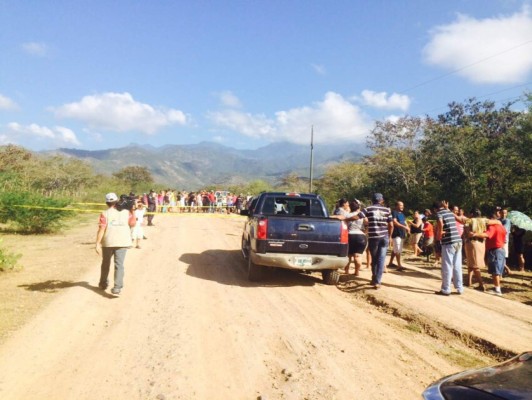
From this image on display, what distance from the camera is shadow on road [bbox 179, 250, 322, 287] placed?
849cm

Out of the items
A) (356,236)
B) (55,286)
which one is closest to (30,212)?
(55,286)

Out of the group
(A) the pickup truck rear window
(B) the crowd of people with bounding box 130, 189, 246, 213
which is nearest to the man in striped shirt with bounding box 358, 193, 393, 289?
(A) the pickup truck rear window

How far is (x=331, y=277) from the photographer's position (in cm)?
839

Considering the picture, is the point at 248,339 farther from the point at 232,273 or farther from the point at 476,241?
the point at 476,241

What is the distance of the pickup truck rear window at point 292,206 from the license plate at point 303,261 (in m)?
1.53

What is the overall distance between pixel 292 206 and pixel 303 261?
7.36ft

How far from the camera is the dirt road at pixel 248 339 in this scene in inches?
160

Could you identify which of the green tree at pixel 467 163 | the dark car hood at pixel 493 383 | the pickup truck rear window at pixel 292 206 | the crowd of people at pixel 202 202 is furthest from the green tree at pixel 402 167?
the dark car hood at pixel 493 383

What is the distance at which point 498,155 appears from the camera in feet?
62.4

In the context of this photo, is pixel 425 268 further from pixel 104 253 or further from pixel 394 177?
pixel 394 177

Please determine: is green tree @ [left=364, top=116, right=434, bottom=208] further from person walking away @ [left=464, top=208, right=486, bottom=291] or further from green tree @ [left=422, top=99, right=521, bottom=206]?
person walking away @ [left=464, top=208, right=486, bottom=291]

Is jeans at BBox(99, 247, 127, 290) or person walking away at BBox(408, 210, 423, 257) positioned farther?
person walking away at BBox(408, 210, 423, 257)

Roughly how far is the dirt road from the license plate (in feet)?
1.84

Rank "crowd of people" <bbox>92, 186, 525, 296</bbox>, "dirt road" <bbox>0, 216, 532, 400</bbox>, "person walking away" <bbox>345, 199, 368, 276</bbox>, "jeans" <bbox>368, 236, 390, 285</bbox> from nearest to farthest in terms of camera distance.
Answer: "dirt road" <bbox>0, 216, 532, 400</bbox>, "crowd of people" <bbox>92, 186, 525, 296</bbox>, "jeans" <bbox>368, 236, 390, 285</bbox>, "person walking away" <bbox>345, 199, 368, 276</bbox>
